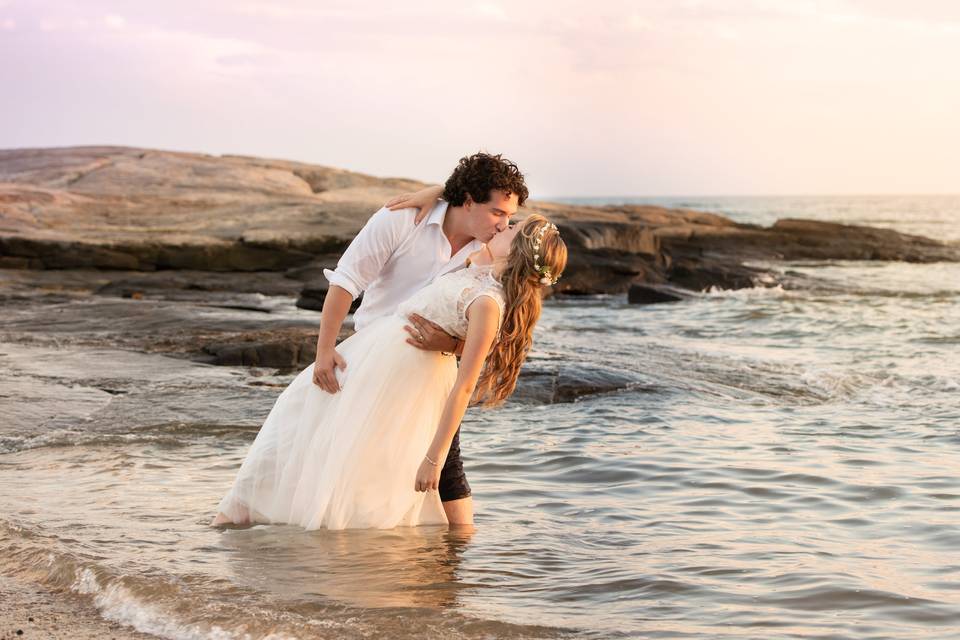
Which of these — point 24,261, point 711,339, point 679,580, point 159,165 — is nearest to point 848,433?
point 679,580

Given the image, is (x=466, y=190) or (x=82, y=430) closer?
(x=466, y=190)

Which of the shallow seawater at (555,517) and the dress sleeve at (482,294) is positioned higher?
the dress sleeve at (482,294)

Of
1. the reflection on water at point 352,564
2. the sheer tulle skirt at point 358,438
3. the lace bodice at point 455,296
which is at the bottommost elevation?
the reflection on water at point 352,564

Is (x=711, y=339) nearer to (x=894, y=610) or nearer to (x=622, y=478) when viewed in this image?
Answer: (x=622, y=478)

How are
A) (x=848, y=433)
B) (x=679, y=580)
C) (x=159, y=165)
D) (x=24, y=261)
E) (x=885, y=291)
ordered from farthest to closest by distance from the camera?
(x=159, y=165) < (x=885, y=291) < (x=24, y=261) < (x=848, y=433) < (x=679, y=580)

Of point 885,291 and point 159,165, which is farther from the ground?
point 159,165

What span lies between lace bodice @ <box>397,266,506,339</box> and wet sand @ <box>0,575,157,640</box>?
187 cm

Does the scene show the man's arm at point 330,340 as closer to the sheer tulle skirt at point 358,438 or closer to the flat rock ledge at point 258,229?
the sheer tulle skirt at point 358,438

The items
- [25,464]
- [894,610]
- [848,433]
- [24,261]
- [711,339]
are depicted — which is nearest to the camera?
[894,610]

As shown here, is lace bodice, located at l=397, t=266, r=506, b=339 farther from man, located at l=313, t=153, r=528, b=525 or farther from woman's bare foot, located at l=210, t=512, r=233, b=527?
woman's bare foot, located at l=210, t=512, r=233, b=527

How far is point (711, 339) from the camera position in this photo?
1708 centimetres

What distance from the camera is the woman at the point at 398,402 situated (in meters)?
5.04

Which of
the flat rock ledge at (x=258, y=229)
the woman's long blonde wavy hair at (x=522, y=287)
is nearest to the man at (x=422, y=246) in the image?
the woman's long blonde wavy hair at (x=522, y=287)

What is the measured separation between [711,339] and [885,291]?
11.2 metres
